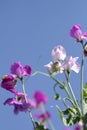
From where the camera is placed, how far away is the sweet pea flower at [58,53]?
1.26 metres

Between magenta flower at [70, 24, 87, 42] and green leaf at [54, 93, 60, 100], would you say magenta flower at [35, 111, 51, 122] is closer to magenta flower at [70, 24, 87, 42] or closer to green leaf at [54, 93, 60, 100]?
green leaf at [54, 93, 60, 100]

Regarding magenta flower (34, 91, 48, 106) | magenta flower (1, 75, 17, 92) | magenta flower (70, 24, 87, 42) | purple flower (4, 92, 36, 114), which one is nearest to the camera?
magenta flower (34, 91, 48, 106)

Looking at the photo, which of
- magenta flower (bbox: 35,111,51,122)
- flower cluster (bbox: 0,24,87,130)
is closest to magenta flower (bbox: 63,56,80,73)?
flower cluster (bbox: 0,24,87,130)

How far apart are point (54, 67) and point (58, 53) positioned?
6cm

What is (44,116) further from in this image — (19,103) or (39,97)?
(19,103)

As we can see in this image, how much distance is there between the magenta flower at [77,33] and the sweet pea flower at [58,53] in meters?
0.17

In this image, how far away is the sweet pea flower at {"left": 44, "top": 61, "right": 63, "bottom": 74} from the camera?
1.23 metres

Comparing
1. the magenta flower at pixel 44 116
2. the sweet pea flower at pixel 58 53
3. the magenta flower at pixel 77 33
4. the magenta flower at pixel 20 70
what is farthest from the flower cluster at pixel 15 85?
the magenta flower at pixel 44 116

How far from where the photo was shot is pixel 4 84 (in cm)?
122

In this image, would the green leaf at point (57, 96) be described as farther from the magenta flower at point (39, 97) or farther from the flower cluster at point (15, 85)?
the magenta flower at point (39, 97)

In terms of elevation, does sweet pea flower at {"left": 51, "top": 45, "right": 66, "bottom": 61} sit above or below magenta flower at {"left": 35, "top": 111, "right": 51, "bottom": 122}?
above

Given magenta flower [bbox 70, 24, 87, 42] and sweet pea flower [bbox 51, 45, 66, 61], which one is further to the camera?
magenta flower [bbox 70, 24, 87, 42]

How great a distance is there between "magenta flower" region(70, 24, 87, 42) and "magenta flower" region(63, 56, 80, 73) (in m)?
0.16

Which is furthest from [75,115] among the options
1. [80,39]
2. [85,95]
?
[80,39]
